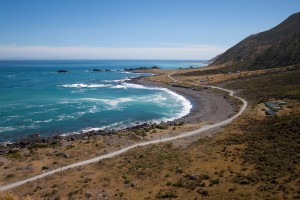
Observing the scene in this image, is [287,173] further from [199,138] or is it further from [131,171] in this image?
[199,138]

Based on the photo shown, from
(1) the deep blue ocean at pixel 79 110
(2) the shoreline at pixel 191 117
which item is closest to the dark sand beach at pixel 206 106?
(2) the shoreline at pixel 191 117

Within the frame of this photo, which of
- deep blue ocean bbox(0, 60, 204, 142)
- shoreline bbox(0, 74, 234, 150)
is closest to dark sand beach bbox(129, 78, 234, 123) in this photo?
shoreline bbox(0, 74, 234, 150)

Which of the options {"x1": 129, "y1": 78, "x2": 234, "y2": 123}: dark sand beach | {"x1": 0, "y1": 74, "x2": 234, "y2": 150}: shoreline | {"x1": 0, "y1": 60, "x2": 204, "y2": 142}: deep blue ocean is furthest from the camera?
{"x1": 129, "y1": 78, "x2": 234, "y2": 123}: dark sand beach

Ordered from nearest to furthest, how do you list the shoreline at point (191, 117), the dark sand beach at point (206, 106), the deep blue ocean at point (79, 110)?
the shoreline at point (191, 117) < the deep blue ocean at point (79, 110) < the dark sand beach at point (206, 106)

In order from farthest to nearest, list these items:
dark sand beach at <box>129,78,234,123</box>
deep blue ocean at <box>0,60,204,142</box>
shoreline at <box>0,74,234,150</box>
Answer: dark sand beach at <box>129,78,234,123</box> < deep blue ocean at <box>0,60,204,142</box> < shoreline at <box>0,74,234,150</box>

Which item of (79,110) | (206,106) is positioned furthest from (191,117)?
(79,110)

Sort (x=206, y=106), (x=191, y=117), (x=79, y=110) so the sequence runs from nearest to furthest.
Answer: (x=191, y=117) → (x=79, y=110) → (x=206, y=106)

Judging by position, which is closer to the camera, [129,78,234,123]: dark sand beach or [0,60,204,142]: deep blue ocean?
[0,60,204,142]: deep blue ocean

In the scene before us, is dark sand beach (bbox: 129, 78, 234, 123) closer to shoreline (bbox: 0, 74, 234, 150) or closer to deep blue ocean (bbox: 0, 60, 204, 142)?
shoreline (bbox: 0, 74, 234, 150)

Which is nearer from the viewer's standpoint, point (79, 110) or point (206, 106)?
point (79, 110)

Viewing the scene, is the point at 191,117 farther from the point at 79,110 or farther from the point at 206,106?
the point at 79,110

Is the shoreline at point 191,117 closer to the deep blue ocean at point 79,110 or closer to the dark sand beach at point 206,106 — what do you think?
the dark sand beach at point 206,106
